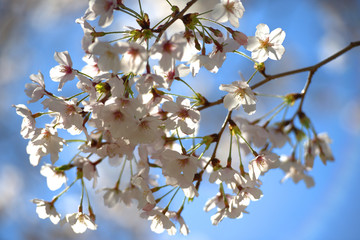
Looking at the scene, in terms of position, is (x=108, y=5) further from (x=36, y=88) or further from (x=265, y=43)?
(x=265, y=43)

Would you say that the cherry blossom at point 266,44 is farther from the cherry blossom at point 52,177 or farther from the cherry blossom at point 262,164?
the cherry blossom at point 52,177

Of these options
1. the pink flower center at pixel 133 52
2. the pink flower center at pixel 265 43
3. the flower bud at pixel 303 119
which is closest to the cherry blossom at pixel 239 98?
the pink flower center at pixel 265 43

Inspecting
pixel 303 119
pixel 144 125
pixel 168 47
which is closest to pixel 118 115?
pixel 144 125

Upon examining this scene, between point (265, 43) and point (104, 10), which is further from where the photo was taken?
point (265, 43)

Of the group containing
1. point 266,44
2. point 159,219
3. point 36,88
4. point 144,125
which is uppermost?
point 266,44

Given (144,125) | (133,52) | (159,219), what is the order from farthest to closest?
(159,219) < (144,125) < (133,52)

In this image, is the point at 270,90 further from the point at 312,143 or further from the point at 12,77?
the point at 12,77

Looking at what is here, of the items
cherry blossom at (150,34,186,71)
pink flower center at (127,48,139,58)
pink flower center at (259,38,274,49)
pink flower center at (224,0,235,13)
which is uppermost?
pink flower center at (224,0,235,13)

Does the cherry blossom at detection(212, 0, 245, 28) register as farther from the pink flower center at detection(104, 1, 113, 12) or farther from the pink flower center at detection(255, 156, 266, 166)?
the pink flower center at detection(255, 156, 266, 166)

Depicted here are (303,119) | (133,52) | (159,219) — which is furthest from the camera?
(303,119)

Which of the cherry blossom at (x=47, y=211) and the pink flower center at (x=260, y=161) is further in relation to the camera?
the cherry blossom at (x=47, y=211)

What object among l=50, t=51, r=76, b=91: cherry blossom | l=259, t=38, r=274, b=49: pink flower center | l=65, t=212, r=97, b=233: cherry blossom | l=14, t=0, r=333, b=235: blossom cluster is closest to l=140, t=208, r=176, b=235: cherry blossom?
l=14, t=0, r=333, b=235: blossom cluster

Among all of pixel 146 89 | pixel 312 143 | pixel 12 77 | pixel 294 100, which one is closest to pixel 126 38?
pixel 146 89
